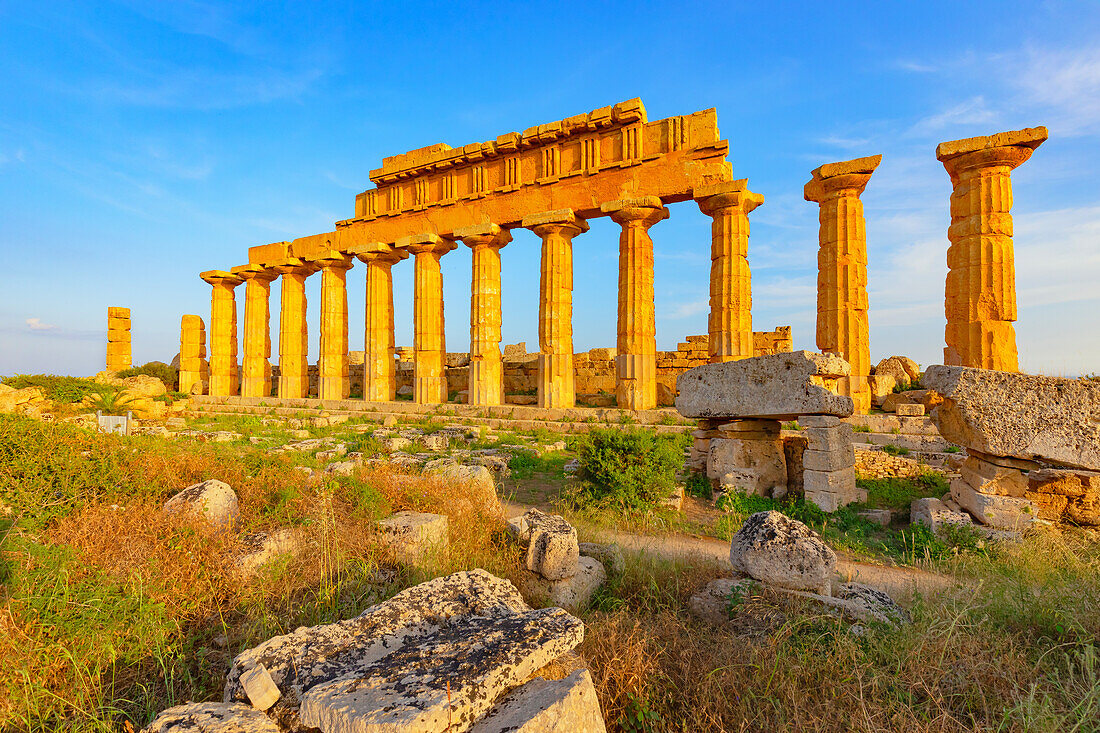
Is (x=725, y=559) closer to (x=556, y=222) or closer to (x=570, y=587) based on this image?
(x=570, y=587)

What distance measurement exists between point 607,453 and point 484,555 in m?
3.44

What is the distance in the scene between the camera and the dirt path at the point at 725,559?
4.54m

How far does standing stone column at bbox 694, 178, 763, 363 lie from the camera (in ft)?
43.3

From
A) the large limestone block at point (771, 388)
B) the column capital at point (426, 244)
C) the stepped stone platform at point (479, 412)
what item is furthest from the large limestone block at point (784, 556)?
the column capital at point (426, 244)

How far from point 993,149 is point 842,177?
3362 millimetres

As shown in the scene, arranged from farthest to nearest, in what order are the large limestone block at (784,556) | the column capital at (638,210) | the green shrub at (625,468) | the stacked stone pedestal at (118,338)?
the stacked stone pedestal at (118,338), the column capital at (638,210), the green shrub at (625,468), the large limestone block at (784,556)

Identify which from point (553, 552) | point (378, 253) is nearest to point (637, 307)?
point (378, 253)

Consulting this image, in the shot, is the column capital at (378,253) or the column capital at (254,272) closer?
the column capital at (378,253)

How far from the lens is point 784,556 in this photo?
381 centimetres

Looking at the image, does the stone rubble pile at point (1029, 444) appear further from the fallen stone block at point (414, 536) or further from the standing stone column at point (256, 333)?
the standing stone column at point (256, 333)

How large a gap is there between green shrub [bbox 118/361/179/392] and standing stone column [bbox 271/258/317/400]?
7331 millimetres

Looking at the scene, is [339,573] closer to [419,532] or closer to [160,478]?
[419,532]

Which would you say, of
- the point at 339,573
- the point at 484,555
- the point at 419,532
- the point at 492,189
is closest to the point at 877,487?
the point at 484,555

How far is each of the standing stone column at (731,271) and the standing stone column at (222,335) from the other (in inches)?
775
